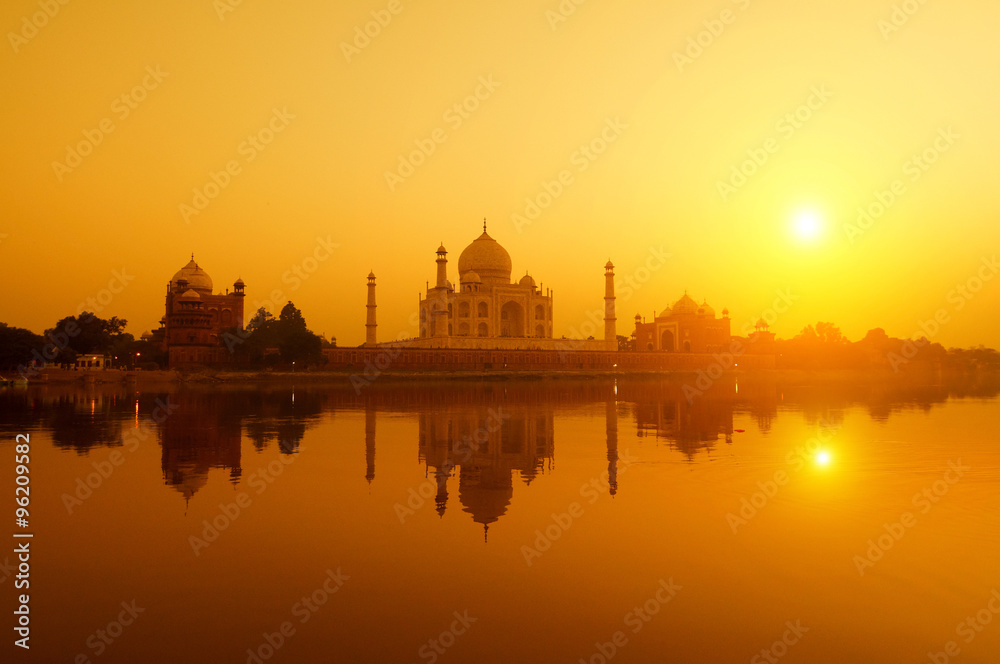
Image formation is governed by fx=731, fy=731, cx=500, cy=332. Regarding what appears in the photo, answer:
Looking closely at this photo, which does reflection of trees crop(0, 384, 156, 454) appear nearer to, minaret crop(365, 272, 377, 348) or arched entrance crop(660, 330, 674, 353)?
minaret crop(365, 272, 377, 348)

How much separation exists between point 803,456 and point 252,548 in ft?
33.5

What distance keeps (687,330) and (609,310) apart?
12.7 m

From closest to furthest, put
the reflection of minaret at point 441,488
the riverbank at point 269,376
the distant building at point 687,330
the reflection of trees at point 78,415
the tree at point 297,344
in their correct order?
the reflection of minaret at point 441,488 → the reflection of trees at point 78,415 → the riverbank at point 269,376 → the tree at point 297,344 → the distant building at point 687,330

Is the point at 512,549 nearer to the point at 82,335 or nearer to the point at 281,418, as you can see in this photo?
the point at 281,418

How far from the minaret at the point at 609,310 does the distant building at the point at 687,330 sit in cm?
1151

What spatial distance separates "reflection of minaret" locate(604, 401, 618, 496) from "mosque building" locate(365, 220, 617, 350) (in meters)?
31.2

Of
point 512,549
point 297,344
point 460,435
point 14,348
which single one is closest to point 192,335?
point 297,344

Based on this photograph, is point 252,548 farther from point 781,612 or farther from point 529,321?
point 529,321

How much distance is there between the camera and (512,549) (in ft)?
24.6

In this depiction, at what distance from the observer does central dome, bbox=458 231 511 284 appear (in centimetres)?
6194

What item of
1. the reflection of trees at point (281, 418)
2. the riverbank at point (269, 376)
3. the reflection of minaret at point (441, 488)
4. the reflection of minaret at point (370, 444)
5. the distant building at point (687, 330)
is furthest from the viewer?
the distant building at point (687, 330)

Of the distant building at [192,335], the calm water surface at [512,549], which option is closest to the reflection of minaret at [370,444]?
the calm water surface at [512,549]

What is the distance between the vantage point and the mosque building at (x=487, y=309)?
188ft

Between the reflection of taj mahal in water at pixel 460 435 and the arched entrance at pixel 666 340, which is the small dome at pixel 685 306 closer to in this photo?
the arched entrance at pixel 666 340
